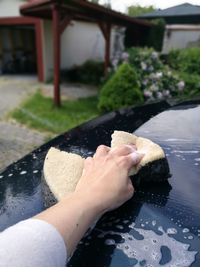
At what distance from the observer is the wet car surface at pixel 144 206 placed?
37.6 inches

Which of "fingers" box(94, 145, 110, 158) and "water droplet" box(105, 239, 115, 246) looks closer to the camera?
"water droplet" box(105, 239, 115, 246)

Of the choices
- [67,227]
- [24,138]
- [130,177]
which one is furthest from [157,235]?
[24,138]

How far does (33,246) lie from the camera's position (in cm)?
74

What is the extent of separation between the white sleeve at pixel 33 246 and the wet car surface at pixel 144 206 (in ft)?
0.69

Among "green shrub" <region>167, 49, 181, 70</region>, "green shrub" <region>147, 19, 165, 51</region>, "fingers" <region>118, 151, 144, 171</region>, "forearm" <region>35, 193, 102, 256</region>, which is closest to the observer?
"forearm" <region>35, 193, 102, 256</region>

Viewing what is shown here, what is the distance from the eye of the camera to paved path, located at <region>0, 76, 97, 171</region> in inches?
234

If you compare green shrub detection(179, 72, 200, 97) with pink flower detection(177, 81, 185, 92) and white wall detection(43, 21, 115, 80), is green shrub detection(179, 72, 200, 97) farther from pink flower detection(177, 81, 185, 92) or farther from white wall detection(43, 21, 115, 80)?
white wall detection(43, 21, 115, 80)

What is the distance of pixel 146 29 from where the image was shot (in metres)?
15.9

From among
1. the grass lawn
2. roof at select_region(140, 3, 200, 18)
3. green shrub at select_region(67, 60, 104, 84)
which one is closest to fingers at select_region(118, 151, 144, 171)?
roof at select_region(140, 3, 200, 18)

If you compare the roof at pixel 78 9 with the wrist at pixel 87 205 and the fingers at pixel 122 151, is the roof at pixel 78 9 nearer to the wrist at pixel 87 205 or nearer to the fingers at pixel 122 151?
the fingers at pixel 122 151

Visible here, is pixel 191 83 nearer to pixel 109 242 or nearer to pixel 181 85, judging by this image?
pixel 181 85

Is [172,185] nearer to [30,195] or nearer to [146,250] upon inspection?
[146,250]

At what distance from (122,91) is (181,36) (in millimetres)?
11981

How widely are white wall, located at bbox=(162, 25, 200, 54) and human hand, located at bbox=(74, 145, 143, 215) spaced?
17.1m
